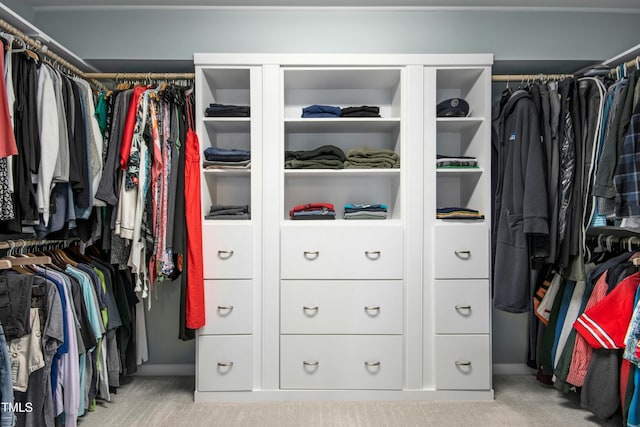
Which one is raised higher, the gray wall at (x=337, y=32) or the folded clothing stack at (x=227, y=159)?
the gray wall at (x=337, y=32)

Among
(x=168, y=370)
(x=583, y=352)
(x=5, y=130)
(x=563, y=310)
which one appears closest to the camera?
(x=5, y=130)

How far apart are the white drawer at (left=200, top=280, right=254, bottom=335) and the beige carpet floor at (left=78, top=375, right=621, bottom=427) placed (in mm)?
442

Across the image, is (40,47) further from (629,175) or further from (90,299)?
(629,175)

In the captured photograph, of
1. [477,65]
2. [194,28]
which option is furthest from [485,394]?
[194,28]

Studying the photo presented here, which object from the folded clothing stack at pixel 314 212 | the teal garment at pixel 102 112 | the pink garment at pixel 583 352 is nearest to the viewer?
the pink garment at pixel 583 352

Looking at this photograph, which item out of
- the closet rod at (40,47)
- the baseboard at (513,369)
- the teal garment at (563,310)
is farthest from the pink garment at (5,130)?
the baseboard at (513,369)

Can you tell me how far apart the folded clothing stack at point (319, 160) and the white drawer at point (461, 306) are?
959 millimetres

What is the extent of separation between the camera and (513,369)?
2.95 m

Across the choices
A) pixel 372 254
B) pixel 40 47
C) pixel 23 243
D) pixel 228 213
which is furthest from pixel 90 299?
pixel 372 254

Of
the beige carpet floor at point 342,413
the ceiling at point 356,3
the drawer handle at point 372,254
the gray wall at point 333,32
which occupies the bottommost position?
the beige carpet floor at point 342,413

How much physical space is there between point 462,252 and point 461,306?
12.8 inches

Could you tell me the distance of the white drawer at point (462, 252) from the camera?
2473 mm

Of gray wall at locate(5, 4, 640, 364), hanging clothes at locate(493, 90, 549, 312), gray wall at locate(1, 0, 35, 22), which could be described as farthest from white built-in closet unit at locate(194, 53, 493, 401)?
gray wall at locate(1, 0, 35, 22)

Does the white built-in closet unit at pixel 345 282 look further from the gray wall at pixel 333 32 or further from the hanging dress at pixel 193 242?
the gray wall at pixel 333 32
